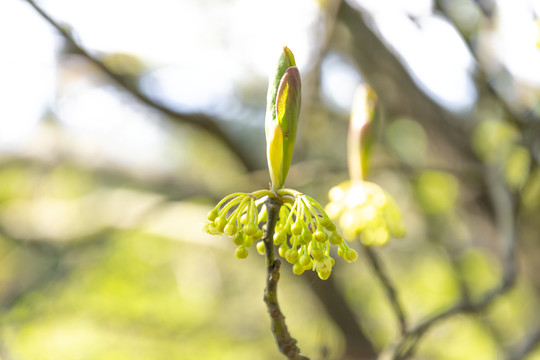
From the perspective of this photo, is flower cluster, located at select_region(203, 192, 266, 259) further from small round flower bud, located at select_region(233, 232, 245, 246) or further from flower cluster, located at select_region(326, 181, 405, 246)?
flower cluster, located at select_region(326, 181, 405, 246)

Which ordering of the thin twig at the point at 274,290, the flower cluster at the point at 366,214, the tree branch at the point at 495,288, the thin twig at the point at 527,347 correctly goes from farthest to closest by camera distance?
the thin twig at the point at 527,347, the flower cluster at the point at 366,214, the tree branch at the point at 495,288, the thin twig at the point at 274,290

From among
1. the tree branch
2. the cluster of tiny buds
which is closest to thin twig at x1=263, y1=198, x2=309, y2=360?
the cluster of tiny buds

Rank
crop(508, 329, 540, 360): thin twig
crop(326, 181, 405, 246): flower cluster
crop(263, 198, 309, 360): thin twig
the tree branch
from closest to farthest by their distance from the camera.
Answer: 1. crop(263, 198, 309, 360): thin twig
2. the tree branch
3. crop(326, 181, 405, 246): flower cluster
4. crop(508, 329, 540, 360): thin twig

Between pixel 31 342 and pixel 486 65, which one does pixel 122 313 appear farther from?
pixel 486 65

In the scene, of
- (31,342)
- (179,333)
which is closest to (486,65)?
(31,342)

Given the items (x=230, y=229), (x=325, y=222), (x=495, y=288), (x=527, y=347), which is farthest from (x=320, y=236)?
(x=527, y=347)

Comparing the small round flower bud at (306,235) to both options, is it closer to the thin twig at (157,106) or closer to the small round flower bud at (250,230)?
the small round flower bud at (250,230)

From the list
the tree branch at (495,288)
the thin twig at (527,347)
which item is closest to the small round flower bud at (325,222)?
the tree branch at (495,288)
